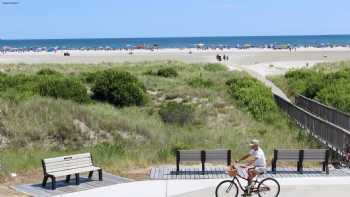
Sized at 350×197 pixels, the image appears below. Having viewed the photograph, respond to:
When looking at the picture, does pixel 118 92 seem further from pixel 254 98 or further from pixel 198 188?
pixel 198 188

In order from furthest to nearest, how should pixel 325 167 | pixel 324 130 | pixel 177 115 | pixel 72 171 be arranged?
pixel 177 115, pixel 324 130, pixel 325 167, pixel 72 171

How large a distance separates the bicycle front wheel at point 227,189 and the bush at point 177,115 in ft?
41.9

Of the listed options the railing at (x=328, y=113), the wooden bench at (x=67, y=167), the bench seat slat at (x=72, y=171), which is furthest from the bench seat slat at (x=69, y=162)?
the railing at (x=328, y=113)

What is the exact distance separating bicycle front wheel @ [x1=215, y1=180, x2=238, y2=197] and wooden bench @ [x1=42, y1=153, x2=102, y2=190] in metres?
2.99

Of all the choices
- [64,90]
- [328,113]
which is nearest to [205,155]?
[328,113]

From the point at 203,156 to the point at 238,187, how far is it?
9.89 ft

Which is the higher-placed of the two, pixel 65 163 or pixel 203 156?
pixel 65 163

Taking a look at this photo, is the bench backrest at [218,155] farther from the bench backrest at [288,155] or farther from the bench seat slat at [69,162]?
the bench seat slat at [69,162]

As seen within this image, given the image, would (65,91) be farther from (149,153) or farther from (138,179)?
(138,179)

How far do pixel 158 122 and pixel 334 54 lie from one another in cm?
7724

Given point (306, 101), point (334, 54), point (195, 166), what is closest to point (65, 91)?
point (306, 101)

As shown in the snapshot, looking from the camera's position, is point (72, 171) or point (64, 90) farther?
point (64, 90)

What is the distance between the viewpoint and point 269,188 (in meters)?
11.8

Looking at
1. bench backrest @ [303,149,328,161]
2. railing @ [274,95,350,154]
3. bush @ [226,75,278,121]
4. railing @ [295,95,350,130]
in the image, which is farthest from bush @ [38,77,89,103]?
bench backrest @ [303,149,328,161]
